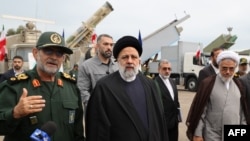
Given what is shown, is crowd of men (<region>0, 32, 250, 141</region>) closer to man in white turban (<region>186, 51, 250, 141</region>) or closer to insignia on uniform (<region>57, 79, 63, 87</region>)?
insignia on uniform (<region>57, 79, 63, 87</region>)

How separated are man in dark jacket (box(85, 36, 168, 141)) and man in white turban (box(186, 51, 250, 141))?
1024 mm

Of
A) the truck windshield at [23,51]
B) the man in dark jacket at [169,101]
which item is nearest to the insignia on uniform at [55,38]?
the man in dark jacket at [169,101]

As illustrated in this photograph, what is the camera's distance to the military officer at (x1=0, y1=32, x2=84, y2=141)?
2.47 m

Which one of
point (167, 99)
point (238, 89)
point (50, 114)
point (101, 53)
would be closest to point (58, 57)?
point (50, 114)

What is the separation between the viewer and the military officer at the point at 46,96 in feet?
8.10

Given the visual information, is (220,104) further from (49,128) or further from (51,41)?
(49,128)

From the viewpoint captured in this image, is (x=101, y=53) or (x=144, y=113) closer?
(x=144, y=113)

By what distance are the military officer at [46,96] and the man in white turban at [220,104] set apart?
63.2 inches

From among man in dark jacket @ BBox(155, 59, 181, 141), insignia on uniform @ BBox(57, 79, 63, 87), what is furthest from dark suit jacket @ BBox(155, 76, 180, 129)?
insignia on uniform @ BBox(57, 79, 63, 87)

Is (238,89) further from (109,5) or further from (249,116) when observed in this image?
(109,5)

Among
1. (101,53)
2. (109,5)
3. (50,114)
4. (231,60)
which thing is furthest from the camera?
(109,5)

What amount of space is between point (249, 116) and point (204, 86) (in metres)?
0.57

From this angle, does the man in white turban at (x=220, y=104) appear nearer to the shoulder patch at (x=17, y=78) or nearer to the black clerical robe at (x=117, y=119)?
the black clerical robe at (x=117, y=119)

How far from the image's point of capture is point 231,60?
380 cm
